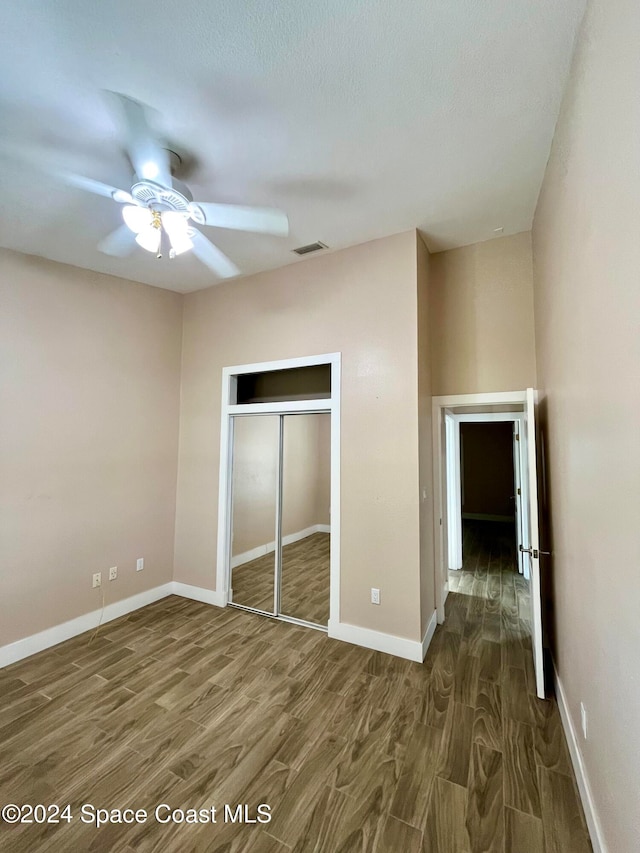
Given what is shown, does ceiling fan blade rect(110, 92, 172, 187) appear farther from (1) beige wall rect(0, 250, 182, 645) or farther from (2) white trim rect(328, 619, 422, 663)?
(2) white trim rect(328, 619, 422, 663)

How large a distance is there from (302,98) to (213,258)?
6.21ft

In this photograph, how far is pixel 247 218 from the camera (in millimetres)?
2785

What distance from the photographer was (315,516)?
3.52m

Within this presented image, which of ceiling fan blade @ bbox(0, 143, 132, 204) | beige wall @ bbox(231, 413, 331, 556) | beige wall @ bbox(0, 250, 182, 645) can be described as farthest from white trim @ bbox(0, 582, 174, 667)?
ceiling fan blade @ bbox(0, 143, 132, 204)

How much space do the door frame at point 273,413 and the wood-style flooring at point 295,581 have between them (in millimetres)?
171

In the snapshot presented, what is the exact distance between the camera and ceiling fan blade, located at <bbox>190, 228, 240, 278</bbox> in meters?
3.14

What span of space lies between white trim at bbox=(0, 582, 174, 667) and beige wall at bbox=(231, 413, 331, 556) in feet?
3.33

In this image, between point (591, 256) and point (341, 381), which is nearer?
A: point (591, 256)

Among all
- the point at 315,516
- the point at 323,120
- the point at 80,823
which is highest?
the point at 323,120

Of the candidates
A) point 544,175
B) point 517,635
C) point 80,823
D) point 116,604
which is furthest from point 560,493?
point 116,604

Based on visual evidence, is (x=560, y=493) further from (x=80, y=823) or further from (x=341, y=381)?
(x=80, y=823)

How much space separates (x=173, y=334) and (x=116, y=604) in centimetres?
290

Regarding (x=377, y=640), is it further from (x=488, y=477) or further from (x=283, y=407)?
(x=488, y=477)

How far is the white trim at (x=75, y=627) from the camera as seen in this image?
9.40 feet
